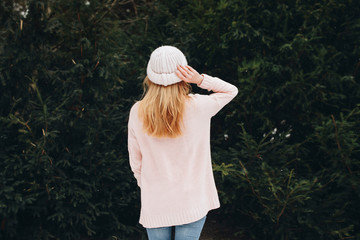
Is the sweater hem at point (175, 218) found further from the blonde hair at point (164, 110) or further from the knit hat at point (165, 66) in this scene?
the knit hat at point (165, 66)

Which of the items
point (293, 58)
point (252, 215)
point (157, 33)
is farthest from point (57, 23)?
point (252, 215)

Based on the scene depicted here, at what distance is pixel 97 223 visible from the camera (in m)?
3.88

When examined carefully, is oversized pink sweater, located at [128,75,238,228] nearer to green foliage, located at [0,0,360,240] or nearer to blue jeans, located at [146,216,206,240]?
blue jeans, located at [146,216,206,240]

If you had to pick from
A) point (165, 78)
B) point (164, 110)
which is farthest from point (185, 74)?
point (164, 110)

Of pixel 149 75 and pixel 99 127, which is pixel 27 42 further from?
pixel 149 75

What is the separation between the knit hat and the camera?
197 cm

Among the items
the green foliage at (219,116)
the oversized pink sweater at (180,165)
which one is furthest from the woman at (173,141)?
the green foliage at (219,116)

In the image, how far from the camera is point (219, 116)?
14.5 ft

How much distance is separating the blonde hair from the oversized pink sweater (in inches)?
1.9

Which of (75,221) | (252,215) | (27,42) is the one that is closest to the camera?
(27,42)

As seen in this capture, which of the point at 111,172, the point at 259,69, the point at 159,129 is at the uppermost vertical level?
the point at 259,69

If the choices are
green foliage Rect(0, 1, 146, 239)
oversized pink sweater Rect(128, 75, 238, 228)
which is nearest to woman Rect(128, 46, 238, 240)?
oversized pink sweater Rect(128, 75, 238, 228)

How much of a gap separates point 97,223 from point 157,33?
8.12 feet

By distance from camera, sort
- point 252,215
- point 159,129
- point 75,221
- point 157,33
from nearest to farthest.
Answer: point 159,129 → point 75,221 → point 252,215 → point 157,33
